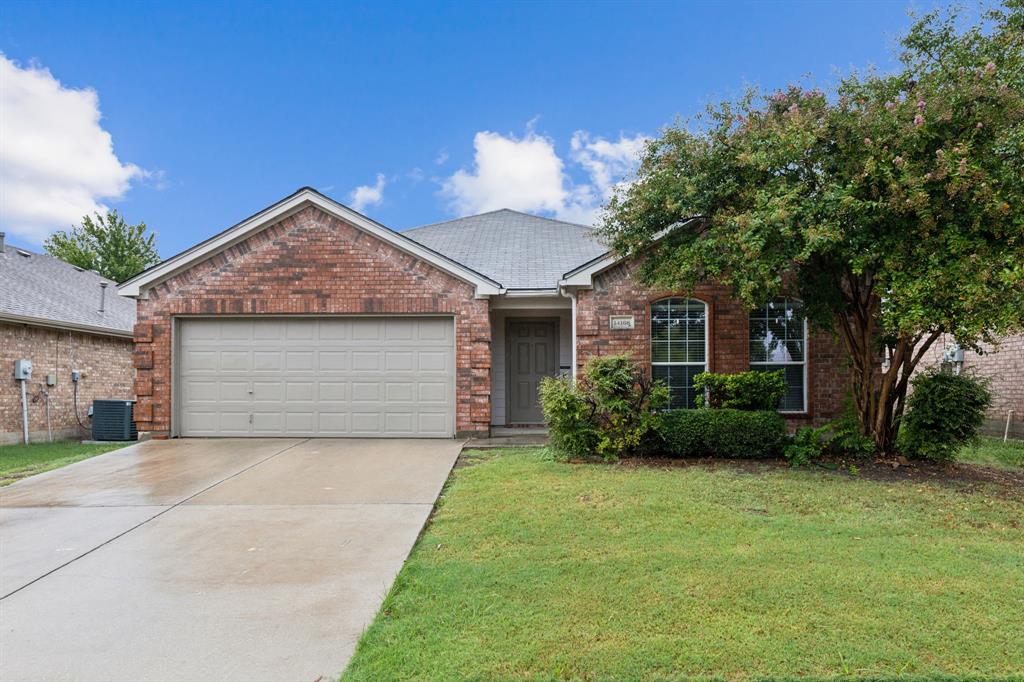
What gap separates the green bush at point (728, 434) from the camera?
324 inches

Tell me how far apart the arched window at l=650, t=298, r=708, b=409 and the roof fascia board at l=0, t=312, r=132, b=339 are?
13548 millimetres

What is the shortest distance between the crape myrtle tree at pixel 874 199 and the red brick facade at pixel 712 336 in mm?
1556

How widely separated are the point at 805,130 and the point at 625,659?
21.1 feet

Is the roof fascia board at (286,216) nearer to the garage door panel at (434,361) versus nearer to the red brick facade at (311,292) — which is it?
the red brick facade at (311,292)

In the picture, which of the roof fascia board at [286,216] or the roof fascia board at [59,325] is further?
the roof fascia board at [59,325]

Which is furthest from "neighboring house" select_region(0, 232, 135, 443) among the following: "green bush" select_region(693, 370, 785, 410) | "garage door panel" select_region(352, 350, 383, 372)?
"green bush" select_region(693, 370, 785, 410)

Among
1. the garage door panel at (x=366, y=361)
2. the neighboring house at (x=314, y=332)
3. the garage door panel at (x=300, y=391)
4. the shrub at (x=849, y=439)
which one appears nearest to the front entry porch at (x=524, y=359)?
the neighboring house at (x=314, y=332)

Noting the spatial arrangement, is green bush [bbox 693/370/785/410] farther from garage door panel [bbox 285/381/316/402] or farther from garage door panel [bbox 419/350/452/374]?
garage door panel [bbox 285/381/316/402]

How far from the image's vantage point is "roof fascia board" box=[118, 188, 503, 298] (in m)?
10.5

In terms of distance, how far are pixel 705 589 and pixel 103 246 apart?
41164 millimetres

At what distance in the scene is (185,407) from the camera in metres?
10.9

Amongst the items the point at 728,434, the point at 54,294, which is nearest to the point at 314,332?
the point at 728,434

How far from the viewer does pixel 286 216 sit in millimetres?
10727

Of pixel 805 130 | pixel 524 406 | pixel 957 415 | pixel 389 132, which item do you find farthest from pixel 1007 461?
pixel 389 132
